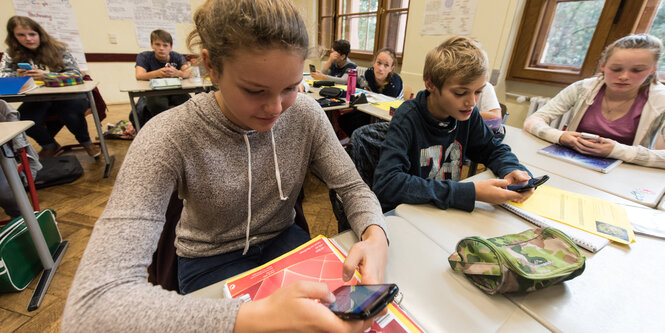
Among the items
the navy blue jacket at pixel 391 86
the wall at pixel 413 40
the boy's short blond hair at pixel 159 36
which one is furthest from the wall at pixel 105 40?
the navy blue jacket at pixel 391 86

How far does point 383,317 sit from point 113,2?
18.7ft

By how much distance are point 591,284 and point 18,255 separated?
2.11 meters

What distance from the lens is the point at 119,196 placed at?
1.66 feet

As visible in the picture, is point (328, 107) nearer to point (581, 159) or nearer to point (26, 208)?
point (581, 159)

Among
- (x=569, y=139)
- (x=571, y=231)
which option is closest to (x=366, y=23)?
(x=569, y=139)

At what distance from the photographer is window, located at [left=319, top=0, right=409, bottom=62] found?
12.7ft

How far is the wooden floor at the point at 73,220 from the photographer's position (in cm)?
120

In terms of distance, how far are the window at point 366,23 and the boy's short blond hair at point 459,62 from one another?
8.92 feet

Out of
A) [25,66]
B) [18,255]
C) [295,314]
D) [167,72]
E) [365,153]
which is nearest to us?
[295,314]

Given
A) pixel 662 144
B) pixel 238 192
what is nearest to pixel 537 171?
pixel 662 144

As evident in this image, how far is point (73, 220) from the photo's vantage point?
1809 mm

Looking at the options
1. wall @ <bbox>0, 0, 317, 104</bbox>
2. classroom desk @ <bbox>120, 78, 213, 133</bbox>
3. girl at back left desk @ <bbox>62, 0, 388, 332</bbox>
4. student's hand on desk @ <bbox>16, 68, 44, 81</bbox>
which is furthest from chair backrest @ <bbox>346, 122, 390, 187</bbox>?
wall @ <bbox>0, 0, 317, 104</bbox>

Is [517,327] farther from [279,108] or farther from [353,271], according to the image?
[279,108]

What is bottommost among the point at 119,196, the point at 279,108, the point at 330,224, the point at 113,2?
the point at 330,224
